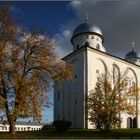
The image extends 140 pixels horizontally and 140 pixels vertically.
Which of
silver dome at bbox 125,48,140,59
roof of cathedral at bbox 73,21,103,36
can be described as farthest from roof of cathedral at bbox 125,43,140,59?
roof of cathedral at bbox 73,21,103,36

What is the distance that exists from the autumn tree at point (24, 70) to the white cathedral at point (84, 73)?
17.6m

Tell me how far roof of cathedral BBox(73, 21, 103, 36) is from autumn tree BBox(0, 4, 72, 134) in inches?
916

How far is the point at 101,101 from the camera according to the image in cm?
3484

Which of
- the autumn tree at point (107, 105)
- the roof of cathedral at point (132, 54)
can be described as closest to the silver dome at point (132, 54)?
the roof of cathedral at point (132, 54)

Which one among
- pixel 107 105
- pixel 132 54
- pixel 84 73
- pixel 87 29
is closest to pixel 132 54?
pixel 132 54

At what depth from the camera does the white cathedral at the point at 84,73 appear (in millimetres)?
44094

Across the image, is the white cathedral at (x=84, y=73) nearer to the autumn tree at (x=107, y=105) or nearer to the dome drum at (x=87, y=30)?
the dome drum at (x=87, y=30)

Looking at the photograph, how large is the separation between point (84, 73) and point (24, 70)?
20078mm

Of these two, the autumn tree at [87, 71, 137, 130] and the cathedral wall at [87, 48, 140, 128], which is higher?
the cathedral wall at [87, 48, 140, 128]

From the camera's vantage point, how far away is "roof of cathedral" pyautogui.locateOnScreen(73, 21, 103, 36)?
160 ft

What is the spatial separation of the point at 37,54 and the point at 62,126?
12.7 m

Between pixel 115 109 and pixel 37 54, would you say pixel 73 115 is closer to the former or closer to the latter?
pixel 115 109

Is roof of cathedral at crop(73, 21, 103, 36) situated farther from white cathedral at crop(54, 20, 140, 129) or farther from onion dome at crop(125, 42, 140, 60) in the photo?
→ onion dome at crop(125, 42, 140, 60)

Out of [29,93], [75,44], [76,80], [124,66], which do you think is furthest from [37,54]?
[124,66]
